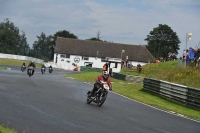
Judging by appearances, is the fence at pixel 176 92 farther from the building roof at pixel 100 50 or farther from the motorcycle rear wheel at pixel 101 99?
the building roof at pixel 100 50

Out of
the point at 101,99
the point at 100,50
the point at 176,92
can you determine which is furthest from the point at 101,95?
the point at 100,50

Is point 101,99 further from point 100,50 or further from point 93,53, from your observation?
point 100,50

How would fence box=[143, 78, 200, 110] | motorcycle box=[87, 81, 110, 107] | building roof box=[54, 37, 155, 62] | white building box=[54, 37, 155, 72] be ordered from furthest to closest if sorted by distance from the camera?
building roof box=[54, 37, 155, 62] < white building box=[54, 37, 155, 72] < fence box=[143, 78, 200, 110] < motorcycle box=[87, 81, 110, 107]

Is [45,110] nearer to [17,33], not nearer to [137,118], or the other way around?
[137,118]

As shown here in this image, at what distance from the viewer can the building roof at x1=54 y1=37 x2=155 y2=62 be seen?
11309 cm

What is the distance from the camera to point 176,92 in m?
24.0

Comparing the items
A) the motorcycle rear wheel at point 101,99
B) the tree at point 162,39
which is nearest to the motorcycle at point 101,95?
the motorcycle rear wheel at point 101,99

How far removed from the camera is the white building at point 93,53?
112 meters

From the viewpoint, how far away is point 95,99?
18484 millimetres

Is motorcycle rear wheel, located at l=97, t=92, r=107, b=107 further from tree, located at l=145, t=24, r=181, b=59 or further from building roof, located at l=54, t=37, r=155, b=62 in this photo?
tree, located at l=145, t=24, r=181, b=59

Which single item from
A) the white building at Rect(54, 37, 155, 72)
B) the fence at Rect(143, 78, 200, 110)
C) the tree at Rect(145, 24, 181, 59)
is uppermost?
the tree at Rect(145, 24, 181, 59)

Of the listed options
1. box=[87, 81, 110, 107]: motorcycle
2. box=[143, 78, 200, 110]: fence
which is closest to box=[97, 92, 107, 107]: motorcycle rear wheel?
box=[87, 81, 110, 107]: motorcycle

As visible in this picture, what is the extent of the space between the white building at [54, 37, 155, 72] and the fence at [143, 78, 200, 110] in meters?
82.6

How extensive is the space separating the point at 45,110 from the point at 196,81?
56.4ft
